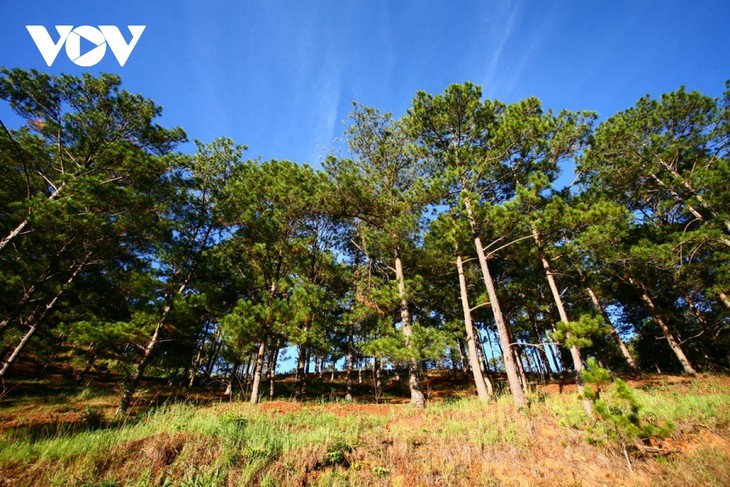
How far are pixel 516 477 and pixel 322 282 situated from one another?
43.0 feet

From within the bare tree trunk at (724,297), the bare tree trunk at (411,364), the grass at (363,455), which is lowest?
the grass at (363,455)

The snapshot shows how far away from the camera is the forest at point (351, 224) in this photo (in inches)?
370

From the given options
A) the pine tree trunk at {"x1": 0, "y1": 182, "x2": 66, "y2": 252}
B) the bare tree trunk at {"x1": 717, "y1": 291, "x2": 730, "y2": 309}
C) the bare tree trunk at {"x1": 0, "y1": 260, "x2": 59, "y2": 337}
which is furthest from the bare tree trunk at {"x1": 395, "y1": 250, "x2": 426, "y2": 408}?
the bare tree trunk at {"x1": 717, "y1": 291, "x2": 730, "y2": 309}

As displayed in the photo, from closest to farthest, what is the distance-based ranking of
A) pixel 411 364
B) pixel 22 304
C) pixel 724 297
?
pixel 22 304
pixel 411 364
pixel 724 297

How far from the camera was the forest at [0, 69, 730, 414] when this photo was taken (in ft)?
30.9

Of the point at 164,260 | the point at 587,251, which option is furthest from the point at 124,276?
the point at 587,251

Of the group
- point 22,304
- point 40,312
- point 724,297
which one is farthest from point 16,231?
point 724,297

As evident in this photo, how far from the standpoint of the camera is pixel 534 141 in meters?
11.0

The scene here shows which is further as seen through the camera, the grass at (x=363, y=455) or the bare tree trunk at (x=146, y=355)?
the bare tree trunk at (x=146, y=355)

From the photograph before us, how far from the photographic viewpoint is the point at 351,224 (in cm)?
1575

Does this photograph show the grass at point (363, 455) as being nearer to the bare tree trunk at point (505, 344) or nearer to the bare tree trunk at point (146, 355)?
the bare tree trunk at point (505, 344)

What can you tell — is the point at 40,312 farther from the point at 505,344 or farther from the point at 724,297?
the point at 724,297

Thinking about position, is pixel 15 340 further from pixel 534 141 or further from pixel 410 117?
pixel 534 141

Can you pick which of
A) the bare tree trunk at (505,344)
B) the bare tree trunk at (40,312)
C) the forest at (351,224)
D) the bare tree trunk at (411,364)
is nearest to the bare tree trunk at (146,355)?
the forest at (351,224)
